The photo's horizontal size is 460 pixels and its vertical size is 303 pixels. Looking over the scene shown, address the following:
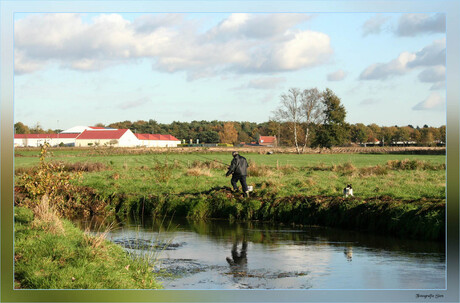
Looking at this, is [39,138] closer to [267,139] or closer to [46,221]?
[46,221]

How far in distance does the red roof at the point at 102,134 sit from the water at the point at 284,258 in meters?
45.5

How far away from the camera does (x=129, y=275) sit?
1188 centimetres

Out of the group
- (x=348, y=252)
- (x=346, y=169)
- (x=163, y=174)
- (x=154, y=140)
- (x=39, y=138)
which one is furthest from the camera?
(x=154, y=140)

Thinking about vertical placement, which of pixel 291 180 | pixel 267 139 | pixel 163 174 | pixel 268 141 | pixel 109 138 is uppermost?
pixel 267 139

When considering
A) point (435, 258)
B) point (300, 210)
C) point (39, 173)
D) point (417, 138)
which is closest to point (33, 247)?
point (39, 173)

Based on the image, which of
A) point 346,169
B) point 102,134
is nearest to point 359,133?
point 102,134

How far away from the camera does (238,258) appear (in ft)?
51.4

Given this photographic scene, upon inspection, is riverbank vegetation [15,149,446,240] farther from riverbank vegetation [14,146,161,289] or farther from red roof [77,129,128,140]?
red roof [77,129,128,140]

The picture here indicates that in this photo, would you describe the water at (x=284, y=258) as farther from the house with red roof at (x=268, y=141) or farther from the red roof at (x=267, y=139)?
the red roof at (x=267, y=139)

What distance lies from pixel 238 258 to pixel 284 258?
130 centimetres

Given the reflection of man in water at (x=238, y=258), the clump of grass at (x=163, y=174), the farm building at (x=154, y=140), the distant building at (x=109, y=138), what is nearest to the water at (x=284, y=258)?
the reflection of man in water at (x=238, y=258)

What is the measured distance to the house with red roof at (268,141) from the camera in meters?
86.9

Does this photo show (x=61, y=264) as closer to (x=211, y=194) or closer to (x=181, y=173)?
(x=211, y=194)

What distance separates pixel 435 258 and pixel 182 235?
28.4 ft
